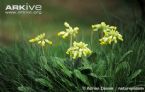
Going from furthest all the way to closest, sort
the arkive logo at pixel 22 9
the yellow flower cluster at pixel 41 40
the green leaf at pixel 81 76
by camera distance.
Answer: the arkive logo at pixel 22 9, the yellow flower cluster at pixel 41 40, the green leaf at pixel 81 76

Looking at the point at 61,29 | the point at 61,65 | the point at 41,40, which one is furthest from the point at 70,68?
the point at 61,29

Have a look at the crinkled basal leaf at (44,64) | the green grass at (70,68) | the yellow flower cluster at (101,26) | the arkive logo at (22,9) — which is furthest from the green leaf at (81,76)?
the arkive logo at (22,9)

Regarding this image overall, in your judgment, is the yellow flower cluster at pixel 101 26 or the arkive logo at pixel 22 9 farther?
the arkive logo at pixel 22 9

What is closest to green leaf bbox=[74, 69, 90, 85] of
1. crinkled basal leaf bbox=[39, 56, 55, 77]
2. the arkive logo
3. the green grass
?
the green grass

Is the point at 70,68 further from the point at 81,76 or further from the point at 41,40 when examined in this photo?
the point at 41,40

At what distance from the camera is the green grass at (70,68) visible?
133 inches

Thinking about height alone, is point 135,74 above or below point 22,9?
below

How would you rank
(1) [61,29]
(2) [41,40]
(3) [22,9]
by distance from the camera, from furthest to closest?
(1) [61,29] → (3) [22,9] → (2) [41,40]

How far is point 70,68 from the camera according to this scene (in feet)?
11.2

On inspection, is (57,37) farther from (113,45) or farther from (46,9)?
(113,45)

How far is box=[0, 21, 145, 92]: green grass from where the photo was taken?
3.38 meters

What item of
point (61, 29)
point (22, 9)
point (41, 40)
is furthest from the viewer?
point (61, 29)

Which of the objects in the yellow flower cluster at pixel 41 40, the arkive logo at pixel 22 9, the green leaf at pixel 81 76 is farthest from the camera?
the arkive logo at pixel 22 9

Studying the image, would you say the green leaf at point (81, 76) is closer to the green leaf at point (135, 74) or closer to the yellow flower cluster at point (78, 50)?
the yellow flower cluster at point (78, 50)
